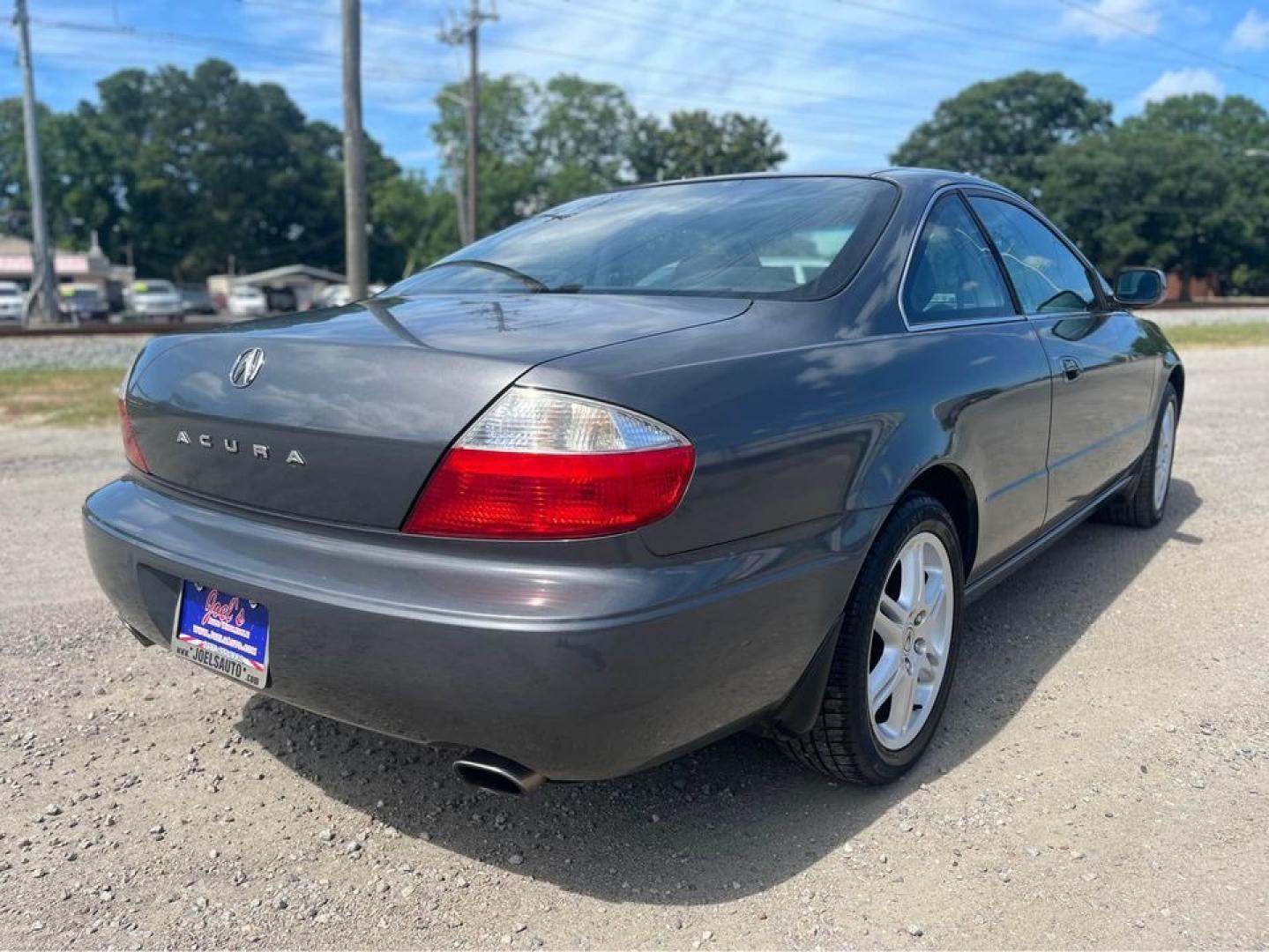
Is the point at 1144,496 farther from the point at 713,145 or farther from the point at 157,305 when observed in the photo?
the point at 713,145

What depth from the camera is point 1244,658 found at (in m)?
3.30

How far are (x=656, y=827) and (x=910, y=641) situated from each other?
771mm

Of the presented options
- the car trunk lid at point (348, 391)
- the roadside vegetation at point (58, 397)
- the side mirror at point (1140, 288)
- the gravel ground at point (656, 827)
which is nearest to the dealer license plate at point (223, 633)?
the car trunk lid at point (348, 391)

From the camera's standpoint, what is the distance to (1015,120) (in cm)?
7556

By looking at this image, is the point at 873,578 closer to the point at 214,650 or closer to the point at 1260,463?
the point at 214,650

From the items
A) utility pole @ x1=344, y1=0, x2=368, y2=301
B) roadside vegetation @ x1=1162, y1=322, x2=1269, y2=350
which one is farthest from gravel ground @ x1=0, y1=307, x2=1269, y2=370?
roadside vegetation @ x1=1162, y1=322, x2=1269, y2=350

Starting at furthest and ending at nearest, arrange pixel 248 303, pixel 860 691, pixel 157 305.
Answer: pixel 248 303, pixel 157 305, pixel 860 691

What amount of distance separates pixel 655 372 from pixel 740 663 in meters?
0.59

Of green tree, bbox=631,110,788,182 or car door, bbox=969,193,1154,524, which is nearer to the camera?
car door, bbox=969,193,1154,524

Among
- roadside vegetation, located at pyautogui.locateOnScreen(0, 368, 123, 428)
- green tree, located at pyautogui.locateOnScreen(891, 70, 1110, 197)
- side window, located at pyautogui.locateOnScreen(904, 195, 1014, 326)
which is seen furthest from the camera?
green tree, located at pyautogui.locateOnScreen(891, 70, 1110, 197)

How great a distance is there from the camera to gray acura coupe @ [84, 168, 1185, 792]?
1821mm

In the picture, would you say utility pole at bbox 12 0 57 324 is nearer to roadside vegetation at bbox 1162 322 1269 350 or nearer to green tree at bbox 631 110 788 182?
roadside vegetation at bbox 1162 322 1269 350

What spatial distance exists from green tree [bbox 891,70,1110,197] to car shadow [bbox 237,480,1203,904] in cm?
7850

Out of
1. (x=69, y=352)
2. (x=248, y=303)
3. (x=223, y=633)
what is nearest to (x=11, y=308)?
(x=248, y=303)
